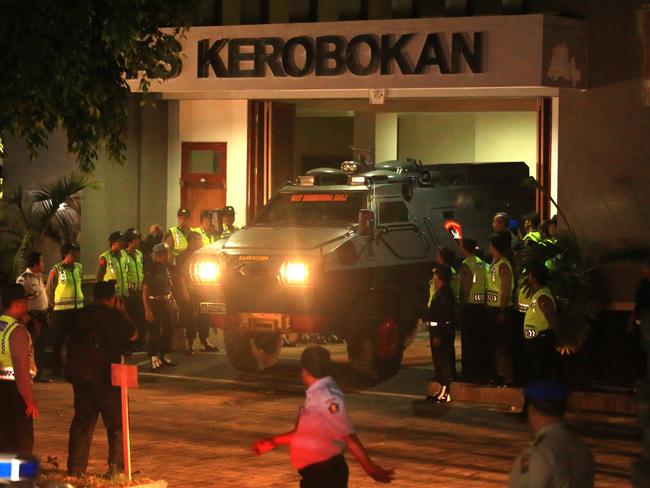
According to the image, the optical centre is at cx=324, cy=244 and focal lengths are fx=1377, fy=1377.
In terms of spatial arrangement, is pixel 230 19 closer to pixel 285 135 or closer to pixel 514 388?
pixel 285 135

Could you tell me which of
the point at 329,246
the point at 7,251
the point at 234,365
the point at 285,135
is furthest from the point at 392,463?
the point at 285,135

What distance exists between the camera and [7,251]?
757 inches

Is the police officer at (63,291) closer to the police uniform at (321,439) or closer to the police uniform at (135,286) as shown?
the police uniform at (135,286)

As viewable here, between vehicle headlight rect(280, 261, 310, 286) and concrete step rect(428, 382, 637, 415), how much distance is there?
206 centimetres

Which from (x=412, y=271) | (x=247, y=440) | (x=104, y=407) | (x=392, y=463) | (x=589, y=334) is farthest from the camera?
(x=412, y=271)

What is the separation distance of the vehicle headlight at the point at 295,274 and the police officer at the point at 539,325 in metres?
3.07

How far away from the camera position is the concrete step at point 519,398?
15.2m

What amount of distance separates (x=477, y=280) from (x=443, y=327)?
696 mm

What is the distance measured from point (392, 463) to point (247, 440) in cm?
176

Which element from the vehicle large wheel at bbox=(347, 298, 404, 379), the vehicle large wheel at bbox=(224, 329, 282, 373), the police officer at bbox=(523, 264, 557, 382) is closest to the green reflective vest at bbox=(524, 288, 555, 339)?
the police officer at bbox=(523, 264, 557, 382)

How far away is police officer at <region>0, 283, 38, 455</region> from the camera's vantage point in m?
10.5

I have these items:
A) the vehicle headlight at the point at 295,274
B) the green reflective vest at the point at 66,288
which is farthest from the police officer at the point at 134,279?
the vehicle headlight at the point at 295,274

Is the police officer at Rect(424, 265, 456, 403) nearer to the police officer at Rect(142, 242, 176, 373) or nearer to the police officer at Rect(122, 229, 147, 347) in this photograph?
the police officer at Rect(142, 242, 176, 373)

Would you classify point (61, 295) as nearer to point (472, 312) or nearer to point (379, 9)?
point (472, 312)
